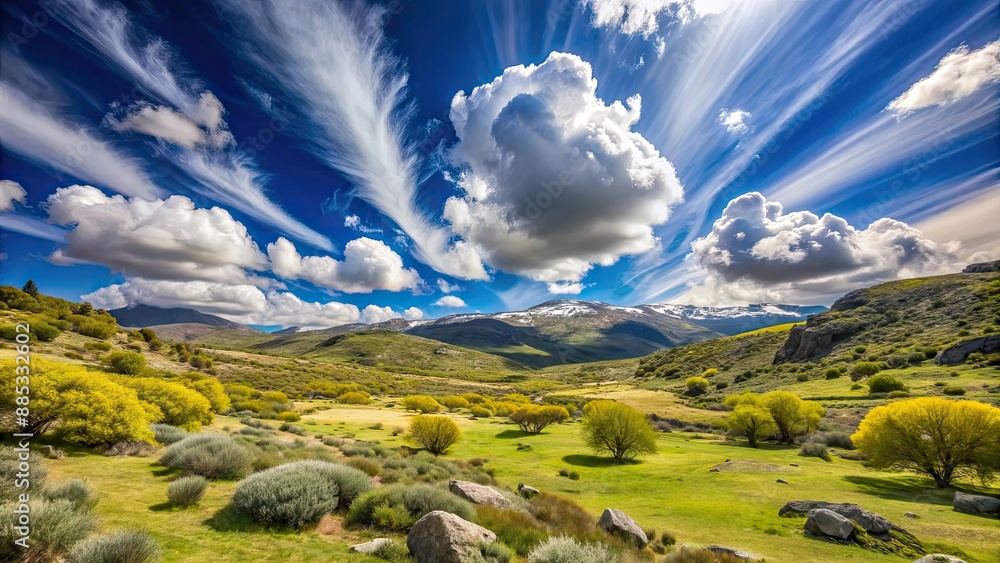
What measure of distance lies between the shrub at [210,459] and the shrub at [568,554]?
438 inches

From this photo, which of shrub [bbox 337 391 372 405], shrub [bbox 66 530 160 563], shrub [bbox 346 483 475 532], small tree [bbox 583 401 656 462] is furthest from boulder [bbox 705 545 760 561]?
shrub [bbox 337 391 372 405]

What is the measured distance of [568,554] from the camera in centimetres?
806

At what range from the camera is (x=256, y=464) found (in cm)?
1327

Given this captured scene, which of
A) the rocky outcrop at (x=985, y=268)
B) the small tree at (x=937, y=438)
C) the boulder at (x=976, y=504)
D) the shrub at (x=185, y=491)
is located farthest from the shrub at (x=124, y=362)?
the rocky outcrop at (x=985, y=268)

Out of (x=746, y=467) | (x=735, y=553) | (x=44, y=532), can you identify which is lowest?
(x=746, y=467)

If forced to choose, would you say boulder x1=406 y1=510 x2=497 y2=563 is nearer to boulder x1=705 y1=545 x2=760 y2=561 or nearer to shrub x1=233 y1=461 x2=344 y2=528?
shrub x1=233 y1=461 x2=344 y2=528

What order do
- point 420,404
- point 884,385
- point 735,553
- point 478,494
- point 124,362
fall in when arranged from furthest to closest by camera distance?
point 420,404 → point 884,385 → point 124,362 → point 478,494 → point 735,553

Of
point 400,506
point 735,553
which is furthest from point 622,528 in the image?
point 400,506

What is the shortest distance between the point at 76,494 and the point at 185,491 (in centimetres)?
204

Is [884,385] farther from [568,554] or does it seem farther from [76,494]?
[76,494]

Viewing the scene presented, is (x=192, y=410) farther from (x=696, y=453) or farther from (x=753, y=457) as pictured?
(x=753, y=457)

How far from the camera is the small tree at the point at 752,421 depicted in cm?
3303

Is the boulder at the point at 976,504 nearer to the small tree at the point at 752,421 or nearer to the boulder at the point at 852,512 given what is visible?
the boulder at the point at 852,512

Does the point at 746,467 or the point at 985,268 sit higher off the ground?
the point at 985,268
